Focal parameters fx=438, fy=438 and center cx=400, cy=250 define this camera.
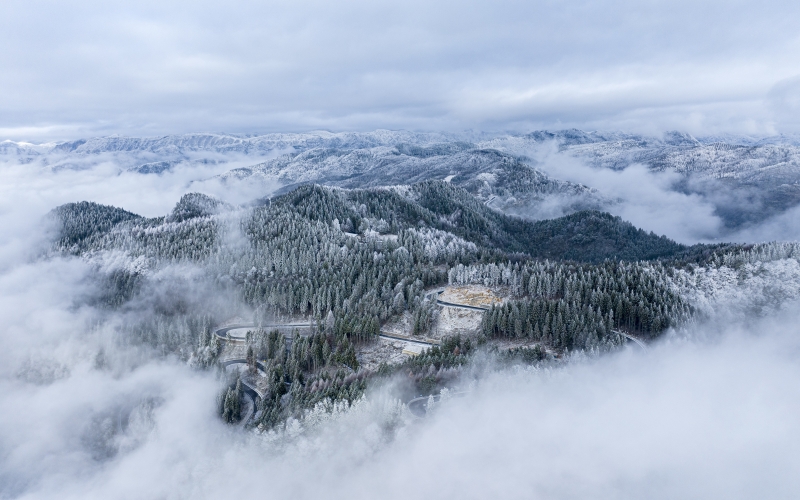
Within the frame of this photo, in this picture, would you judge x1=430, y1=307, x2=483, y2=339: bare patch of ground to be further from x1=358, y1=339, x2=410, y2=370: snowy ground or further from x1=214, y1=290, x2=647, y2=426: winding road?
x1=358, y1=339, x2=410, y2=370: snowy ground

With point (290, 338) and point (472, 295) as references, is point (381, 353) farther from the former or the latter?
point (472, 295)

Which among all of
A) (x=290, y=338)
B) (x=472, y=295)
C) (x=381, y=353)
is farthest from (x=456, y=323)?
(x=290, y=338)


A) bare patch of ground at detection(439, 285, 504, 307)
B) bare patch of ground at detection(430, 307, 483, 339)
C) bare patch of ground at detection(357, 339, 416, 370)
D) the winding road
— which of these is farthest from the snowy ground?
bare patch of ground at detection(439, 285, 504, 307)

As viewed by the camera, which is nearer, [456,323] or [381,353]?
[381,353]

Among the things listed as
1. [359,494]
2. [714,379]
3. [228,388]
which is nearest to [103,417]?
[228,388]

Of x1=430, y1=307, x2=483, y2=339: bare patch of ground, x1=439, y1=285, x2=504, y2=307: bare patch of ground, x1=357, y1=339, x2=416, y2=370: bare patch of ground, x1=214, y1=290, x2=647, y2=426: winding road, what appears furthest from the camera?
x1=439, y1=285, x2=504, y2=307: bare patch of ground

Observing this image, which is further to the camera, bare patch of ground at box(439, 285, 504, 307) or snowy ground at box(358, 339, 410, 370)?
bare patch of ground at box(439, 285, 504, 307)

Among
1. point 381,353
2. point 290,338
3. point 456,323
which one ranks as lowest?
point 290,338

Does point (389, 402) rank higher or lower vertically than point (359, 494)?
higher

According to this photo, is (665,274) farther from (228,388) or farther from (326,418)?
(228,388)

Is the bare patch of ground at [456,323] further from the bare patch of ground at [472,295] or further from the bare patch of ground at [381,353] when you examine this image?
the bare patch of ground at [381,353]

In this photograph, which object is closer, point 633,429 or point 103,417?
point 633,429
